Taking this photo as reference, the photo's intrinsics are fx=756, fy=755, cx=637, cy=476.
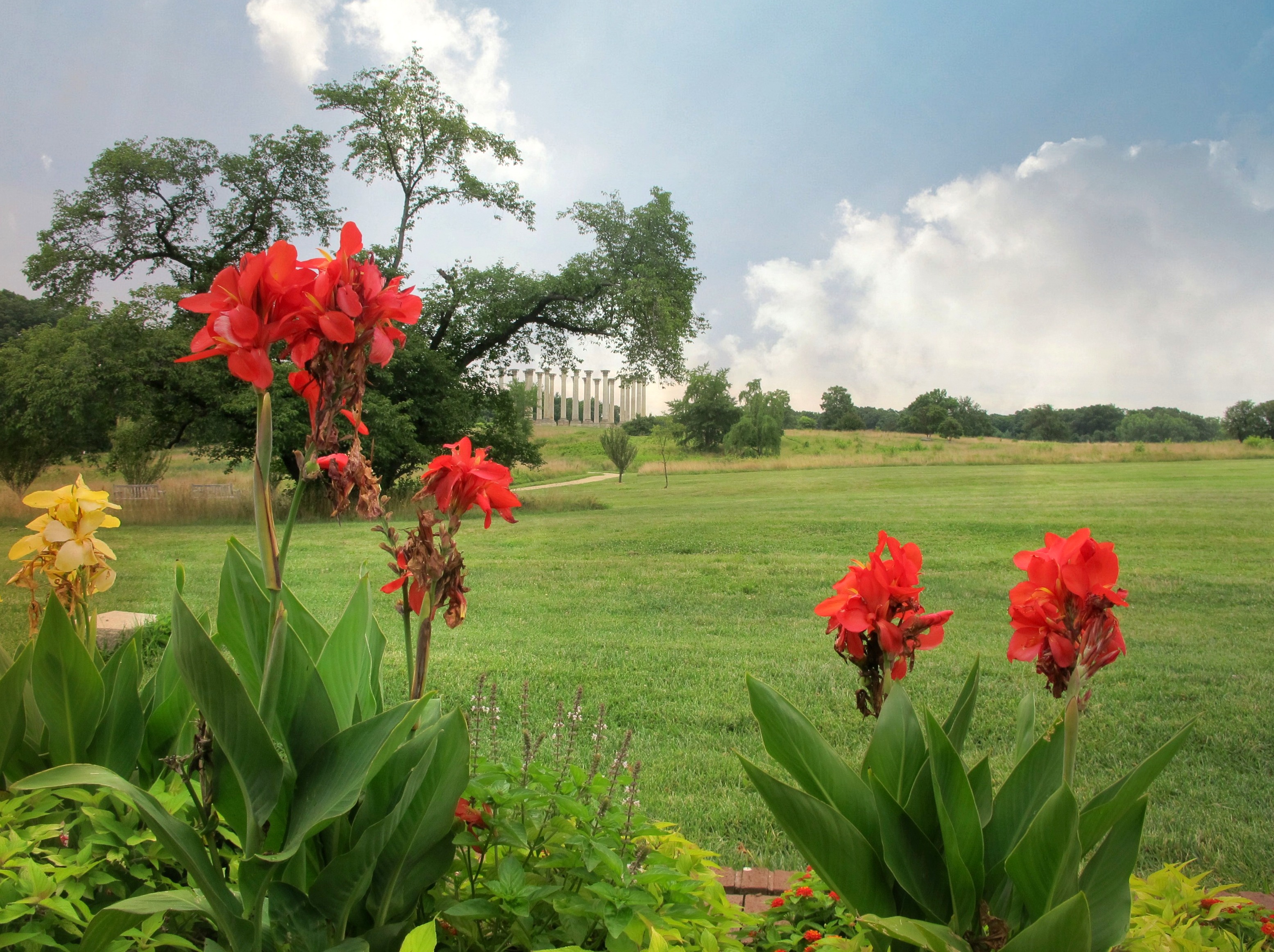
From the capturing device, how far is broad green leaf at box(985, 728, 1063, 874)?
35.5 inches

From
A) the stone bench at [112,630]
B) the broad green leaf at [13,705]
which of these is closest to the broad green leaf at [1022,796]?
the broad green leaf at [13,705]

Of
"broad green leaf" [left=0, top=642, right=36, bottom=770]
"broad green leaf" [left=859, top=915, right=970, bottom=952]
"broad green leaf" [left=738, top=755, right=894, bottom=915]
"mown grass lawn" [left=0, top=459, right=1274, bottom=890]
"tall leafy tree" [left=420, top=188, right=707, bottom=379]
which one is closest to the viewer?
"broad green leaf" [left=859, top=915, right=970, bottom=952]

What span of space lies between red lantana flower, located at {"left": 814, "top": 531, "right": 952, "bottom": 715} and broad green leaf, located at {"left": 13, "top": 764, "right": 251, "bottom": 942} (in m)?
0.71

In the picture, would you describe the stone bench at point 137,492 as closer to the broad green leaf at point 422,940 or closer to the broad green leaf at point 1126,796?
the broad green leaf at point 422,940

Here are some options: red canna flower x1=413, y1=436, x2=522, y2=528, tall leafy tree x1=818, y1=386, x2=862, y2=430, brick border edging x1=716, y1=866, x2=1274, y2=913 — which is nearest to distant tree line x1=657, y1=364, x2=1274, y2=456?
tall leafy tree x1=818, y1=386, x2=862, y2=430

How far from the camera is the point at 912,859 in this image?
85 centimetres

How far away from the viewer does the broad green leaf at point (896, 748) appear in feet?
3.09

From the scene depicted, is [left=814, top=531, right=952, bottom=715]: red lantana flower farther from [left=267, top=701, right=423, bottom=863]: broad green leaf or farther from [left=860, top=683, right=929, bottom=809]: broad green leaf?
[left=267, top=701, right=423, bottom=863]: broad green leaf

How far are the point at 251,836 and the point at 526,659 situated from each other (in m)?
2.48

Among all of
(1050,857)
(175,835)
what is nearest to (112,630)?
(175,835)

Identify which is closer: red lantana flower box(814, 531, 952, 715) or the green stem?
the green stem

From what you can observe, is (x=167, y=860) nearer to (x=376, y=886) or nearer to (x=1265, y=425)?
(x=376, y=886)

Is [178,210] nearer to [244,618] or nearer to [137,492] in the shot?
[137,492]

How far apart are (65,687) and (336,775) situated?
0.50 m
